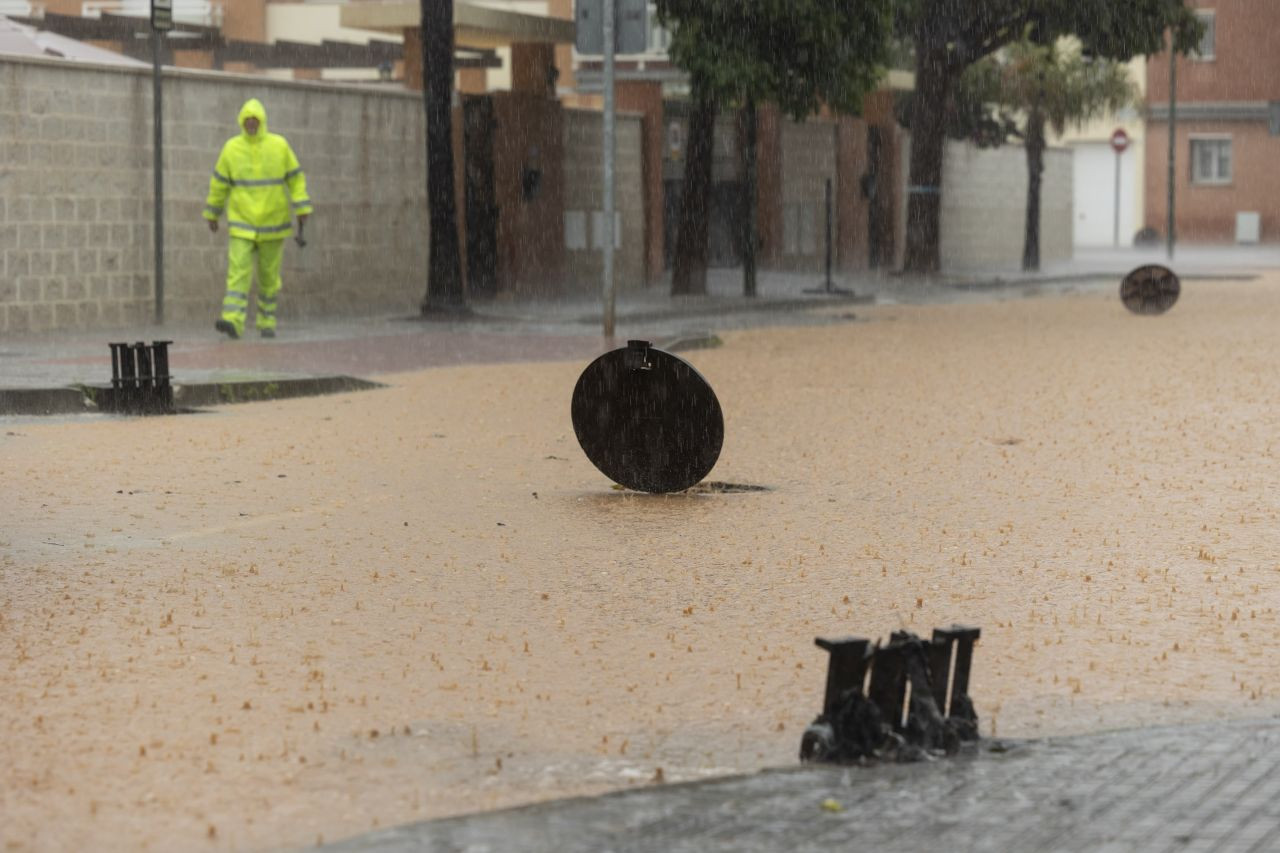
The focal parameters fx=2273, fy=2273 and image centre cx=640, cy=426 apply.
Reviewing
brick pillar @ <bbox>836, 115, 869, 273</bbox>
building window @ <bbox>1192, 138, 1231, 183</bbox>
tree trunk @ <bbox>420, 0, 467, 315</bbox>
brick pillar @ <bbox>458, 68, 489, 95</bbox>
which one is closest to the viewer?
tree trunk @ <bbox>420, 0, 467, 315</bbox>

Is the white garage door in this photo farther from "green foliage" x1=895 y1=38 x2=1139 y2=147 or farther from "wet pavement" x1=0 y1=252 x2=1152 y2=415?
"wet pavement" x1=0 y1=252 x2=1152 y2=415

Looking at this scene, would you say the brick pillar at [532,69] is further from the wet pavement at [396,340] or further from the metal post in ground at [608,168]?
the metal post in ground at [608,168]

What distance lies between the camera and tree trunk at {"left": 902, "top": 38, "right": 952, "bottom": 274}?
36062 millimetres

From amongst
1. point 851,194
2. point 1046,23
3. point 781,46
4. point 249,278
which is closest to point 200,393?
point 249,278

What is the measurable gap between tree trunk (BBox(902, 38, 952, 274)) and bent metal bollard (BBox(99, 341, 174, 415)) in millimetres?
23464

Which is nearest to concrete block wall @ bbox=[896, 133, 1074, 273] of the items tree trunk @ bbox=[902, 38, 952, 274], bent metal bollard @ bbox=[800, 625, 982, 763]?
tree trunk @ bbox=[902, 38, 952, 274]

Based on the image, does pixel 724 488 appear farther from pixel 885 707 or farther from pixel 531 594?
pixel 885 707

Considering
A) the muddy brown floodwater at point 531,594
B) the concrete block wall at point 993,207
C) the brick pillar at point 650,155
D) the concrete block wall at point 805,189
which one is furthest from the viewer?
the concrete block wall at point 993,207

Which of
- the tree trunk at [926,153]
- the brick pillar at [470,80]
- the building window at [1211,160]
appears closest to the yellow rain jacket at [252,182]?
the tree trunk at [926,153]

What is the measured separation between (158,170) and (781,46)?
9307 millimetres

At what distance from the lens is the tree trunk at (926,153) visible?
3606cm

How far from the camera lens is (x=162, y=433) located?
12.6 meters

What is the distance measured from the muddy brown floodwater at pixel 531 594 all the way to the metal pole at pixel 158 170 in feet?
24.1

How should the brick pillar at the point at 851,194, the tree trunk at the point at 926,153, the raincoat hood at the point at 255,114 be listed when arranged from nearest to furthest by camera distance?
the raincoat hood at the point at 255,114 < the tree trunk at the point at 926,153 < the brick pillar at the point at 851,194
